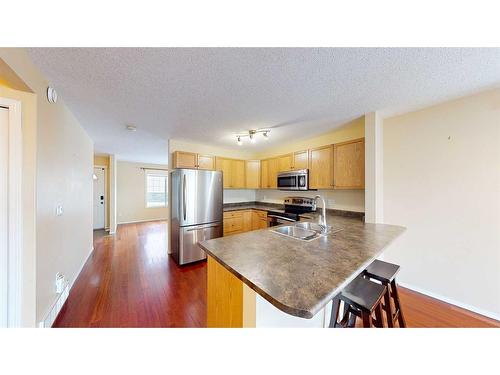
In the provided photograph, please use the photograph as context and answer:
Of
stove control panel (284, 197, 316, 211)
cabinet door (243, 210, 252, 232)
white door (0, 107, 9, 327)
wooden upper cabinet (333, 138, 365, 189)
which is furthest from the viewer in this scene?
cabinet door (243, 210, 252, 232)

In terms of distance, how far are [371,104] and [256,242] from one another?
6.72 feet

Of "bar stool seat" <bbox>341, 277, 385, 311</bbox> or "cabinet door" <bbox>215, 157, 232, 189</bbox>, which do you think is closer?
"bar stool seat" <bbox>341, 277, 385, 311</bbox>

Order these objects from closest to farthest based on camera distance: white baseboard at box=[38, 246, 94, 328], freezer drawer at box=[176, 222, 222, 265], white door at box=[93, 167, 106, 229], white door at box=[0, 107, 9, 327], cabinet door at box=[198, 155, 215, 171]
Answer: white door at box=[0, 107, 9, 327], white baseboard at box=[38, 246, 94, 328], freezer drawer at box=[176, 222, 222, 265], cabinet door at box=[198, 155, 215, 171], white door at box=[93, 167, 106, 229]

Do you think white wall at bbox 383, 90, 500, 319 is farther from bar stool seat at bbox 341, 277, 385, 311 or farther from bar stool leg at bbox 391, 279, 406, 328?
bar stool seat at bbox 341, 277, 385, 311

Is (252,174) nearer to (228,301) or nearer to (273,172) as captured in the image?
(273,172)

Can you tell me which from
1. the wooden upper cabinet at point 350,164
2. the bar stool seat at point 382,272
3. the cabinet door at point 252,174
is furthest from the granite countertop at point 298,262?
the cabinet door at point 252,174

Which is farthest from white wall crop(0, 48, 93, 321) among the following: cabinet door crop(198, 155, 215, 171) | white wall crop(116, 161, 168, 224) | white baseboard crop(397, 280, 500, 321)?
white wall crop(116, 161, 168, 224)

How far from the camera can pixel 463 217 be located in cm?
180

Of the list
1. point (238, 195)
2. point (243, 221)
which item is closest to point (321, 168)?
point (243, 221)

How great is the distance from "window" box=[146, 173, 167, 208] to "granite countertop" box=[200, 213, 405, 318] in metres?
6.57

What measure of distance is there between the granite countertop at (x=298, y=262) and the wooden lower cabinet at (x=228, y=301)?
0.39 feet

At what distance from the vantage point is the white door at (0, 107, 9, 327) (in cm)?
117
